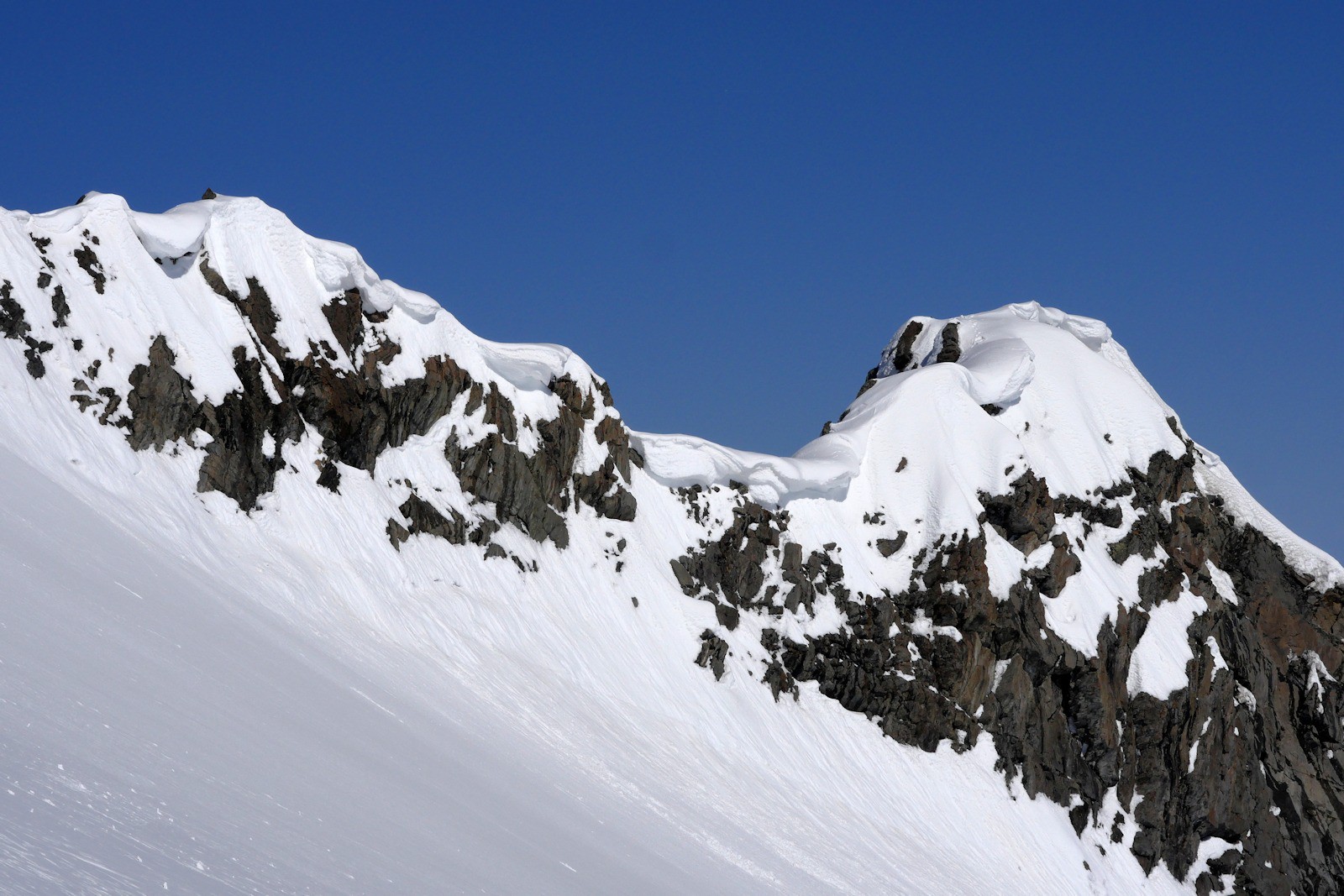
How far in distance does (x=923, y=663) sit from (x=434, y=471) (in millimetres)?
20756

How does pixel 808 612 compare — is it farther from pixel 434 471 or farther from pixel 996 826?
pixel 434 471

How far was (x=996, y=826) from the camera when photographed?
47.4 m

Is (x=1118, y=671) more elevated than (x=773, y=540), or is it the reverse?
(x=1118, y=671)

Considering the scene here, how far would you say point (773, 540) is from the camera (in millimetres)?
48469

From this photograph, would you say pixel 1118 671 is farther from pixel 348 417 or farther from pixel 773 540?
pixel 348 417

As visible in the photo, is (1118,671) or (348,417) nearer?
(348,417)

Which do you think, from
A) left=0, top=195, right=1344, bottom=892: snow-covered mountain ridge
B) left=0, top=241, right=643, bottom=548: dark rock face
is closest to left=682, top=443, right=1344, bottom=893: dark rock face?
left=0, top=195, right=1344, bottom=892: snow-covered mountain ridge

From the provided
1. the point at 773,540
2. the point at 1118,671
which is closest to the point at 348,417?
the point at 773,540

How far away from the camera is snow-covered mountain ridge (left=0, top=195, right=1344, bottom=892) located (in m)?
34.1

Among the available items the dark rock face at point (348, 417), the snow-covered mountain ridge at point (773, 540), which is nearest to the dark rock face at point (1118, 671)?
the snow-covered mountain ridge at point (773, 540)

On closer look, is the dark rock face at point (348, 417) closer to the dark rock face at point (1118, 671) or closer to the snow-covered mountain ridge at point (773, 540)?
the snow-covered mountain ridge at point (773, 540)

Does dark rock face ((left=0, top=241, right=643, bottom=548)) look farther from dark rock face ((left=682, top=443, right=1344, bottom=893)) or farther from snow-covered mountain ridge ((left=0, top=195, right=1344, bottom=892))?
dark rock face ((left=682, top=443, right=1344, bottom=893))

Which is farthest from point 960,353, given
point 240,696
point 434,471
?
point 240,696

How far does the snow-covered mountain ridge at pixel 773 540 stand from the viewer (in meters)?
34.1
